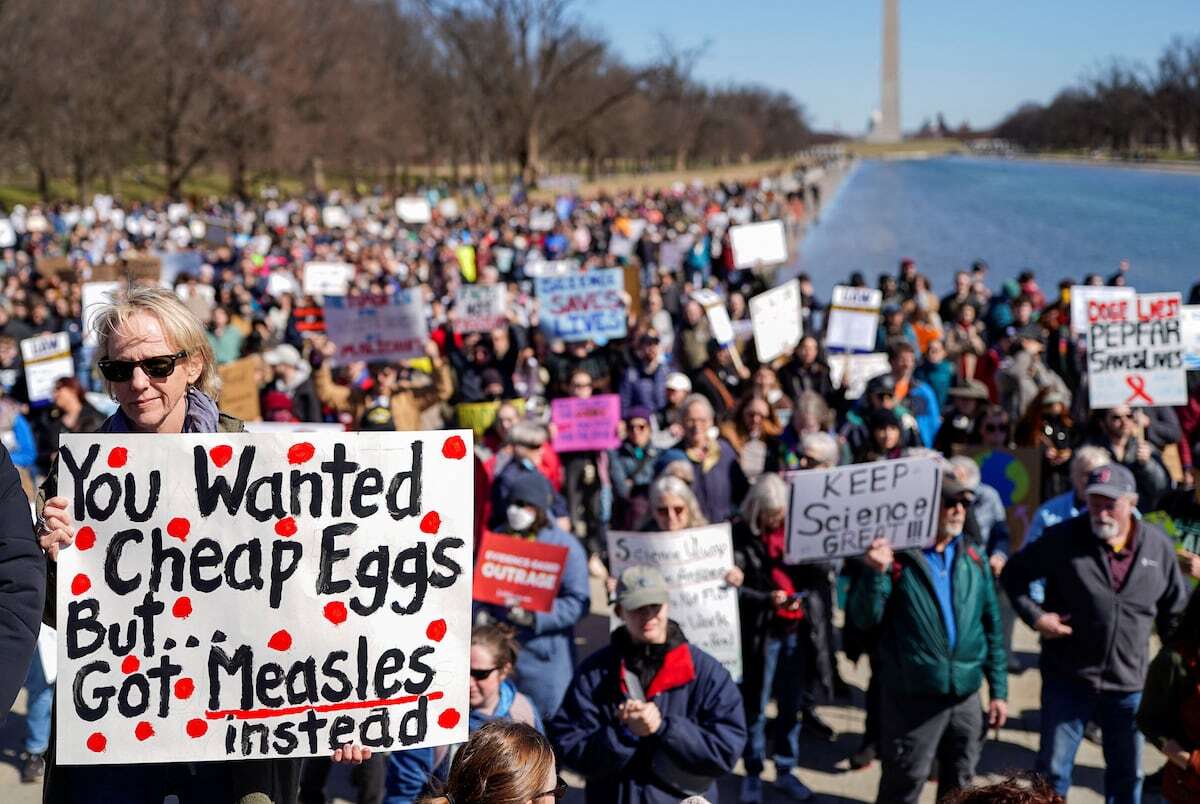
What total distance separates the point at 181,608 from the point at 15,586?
461 mm

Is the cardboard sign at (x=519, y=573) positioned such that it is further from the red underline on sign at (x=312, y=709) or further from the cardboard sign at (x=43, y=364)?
the cardboard sign at (x=43, y=364)

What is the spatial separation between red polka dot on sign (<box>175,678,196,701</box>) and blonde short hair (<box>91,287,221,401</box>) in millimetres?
740

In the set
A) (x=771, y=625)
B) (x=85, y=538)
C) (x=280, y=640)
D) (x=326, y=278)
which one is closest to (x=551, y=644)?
(x=771, y=625)

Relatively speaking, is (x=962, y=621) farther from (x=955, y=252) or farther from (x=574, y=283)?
(x=955, y=252)

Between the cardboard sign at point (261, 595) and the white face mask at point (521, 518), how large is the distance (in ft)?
8.83

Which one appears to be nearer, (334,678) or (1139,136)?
(334,678)

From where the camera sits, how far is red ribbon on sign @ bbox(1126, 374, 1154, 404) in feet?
24.0

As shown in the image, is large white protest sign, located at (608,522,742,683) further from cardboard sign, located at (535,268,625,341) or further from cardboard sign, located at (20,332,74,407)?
cardboard sign, located at (20,332,74,407)

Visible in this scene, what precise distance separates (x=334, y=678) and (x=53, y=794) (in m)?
0.72

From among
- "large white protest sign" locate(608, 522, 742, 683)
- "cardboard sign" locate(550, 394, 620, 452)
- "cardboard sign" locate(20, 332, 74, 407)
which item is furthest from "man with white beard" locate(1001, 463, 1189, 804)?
Result: "cardboard sign" locate(20, 332, 74, 407)

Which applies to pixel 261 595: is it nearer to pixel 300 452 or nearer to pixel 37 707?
pixel 300 452

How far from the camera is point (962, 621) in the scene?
4.60 metres

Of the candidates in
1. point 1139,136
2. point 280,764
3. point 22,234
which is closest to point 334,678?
point 280,764

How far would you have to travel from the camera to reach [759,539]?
18.1 feet
